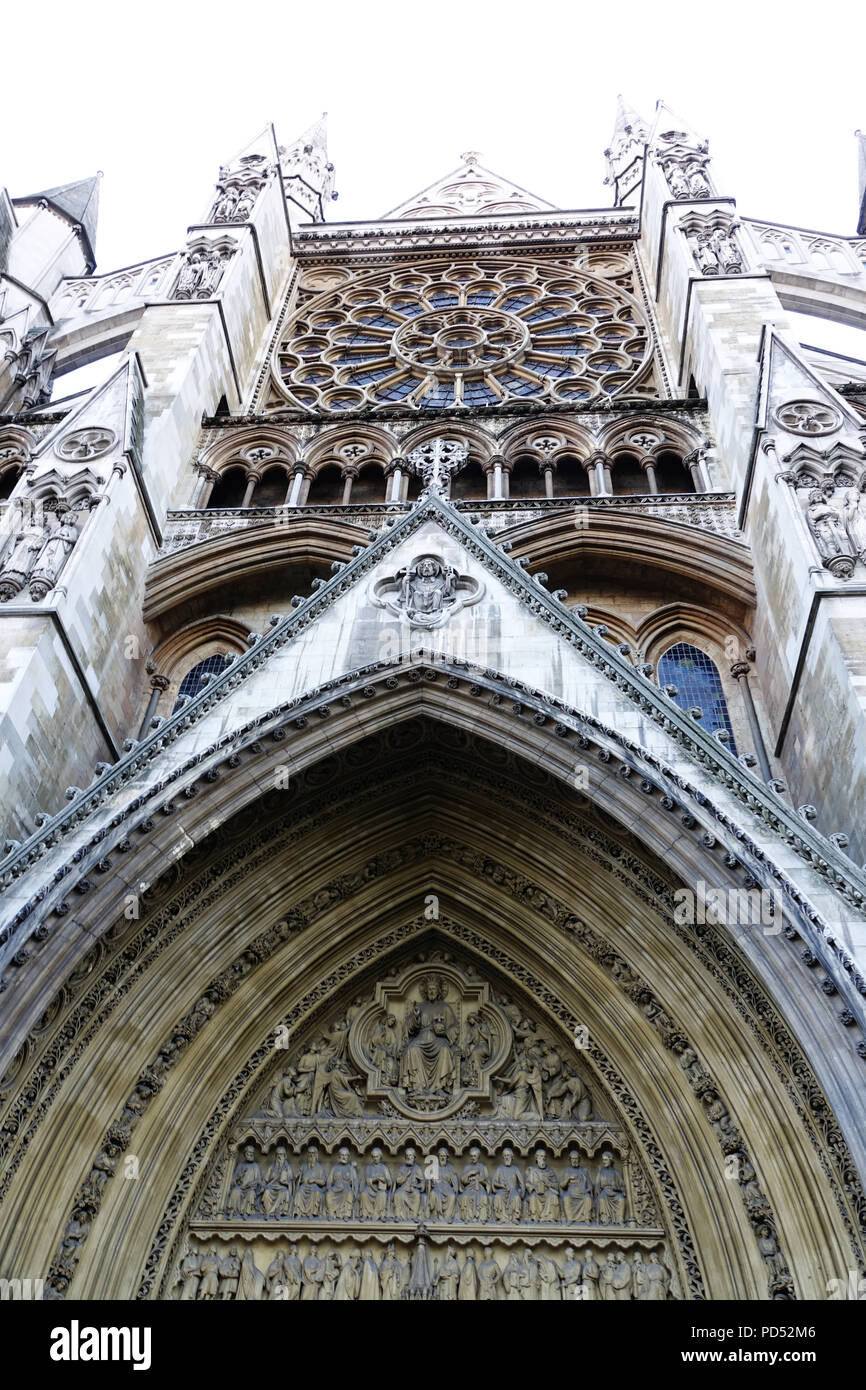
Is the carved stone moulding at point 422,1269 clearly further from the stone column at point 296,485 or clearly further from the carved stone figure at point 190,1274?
the stone column at point 296,485

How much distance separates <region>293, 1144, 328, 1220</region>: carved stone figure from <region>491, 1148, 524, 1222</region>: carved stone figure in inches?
53.8

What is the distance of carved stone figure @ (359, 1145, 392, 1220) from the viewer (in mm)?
8133

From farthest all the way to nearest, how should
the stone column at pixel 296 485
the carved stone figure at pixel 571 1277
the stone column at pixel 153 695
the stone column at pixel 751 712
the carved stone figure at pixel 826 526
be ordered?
1. the stone column at pixel 296 485
2. the stone column at pixel 153 695
3. the stone column at pixel 751 712
4. the carved stone figure at pixel 826 526
5. the carved stone figure at pixel 571 1277

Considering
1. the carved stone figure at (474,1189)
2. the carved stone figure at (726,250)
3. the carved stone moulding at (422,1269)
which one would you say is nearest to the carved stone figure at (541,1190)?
the carved stone moulding at (422,1269)

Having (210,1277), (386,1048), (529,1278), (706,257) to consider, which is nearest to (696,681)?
(386,1048)

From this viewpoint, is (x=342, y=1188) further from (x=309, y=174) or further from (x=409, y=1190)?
(x=309, y=174)

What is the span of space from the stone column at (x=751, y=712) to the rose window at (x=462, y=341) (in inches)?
216

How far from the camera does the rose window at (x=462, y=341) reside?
55.6 feet

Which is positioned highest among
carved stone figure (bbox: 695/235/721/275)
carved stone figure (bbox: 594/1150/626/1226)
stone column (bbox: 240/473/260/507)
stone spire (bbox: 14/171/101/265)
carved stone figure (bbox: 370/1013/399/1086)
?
stone spire (bbox: 14/171/101/265)

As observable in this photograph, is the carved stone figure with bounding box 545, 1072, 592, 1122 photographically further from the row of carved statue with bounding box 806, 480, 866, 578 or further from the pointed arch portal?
the row of carved statue with bounding box 806, 480, 866, 578

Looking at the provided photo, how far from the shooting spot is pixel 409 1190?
326 inches

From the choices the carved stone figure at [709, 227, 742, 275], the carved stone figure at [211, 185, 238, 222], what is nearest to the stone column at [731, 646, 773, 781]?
the carved stone figure at [709, 227, 742, 275]

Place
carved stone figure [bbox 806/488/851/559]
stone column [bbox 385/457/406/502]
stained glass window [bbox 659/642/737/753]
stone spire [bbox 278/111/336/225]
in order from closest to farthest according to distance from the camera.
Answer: carved stone figure [bbox 806/488/851/559] < stained glass window [bbox 659/642/737/753] < stone column [bbox 385/457/406/502] < stone spire [bbox 278/111/336/225]

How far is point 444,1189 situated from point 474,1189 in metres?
0.24
